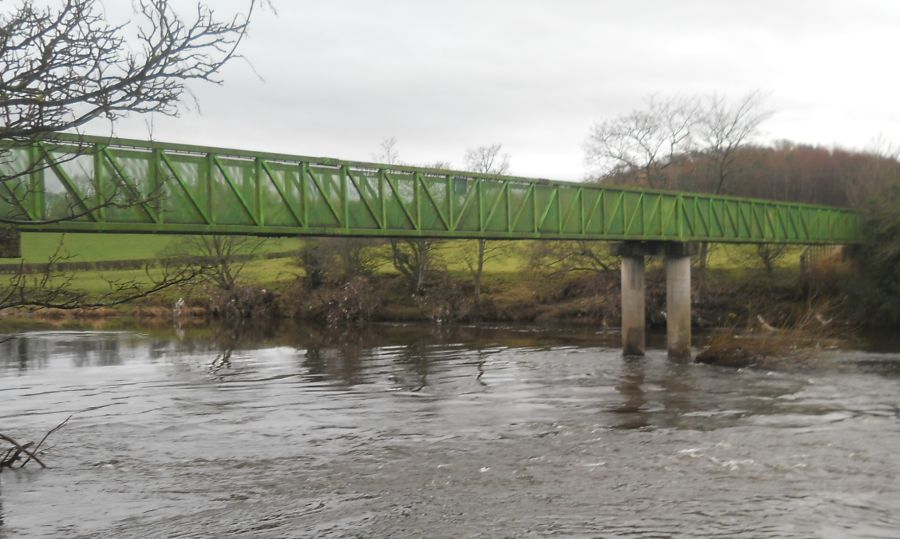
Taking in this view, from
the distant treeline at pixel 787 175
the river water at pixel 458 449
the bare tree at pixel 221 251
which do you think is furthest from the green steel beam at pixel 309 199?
the bare tree at pixel 221 251

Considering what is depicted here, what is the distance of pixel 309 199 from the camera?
22.2 meters

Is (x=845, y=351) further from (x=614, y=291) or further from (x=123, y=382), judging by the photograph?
(x=123, y=382)

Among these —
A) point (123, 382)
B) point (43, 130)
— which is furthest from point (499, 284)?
point (43, 130)

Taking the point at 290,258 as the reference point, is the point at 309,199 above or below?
above

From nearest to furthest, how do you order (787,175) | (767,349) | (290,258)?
1. (767,349)
2. (290,258)
3. (787,175)

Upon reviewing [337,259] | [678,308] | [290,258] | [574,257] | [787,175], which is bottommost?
[678,308]

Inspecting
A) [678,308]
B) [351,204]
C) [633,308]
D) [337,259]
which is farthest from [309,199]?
[337,259]

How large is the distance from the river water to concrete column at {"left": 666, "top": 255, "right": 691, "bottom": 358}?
7.03 ft

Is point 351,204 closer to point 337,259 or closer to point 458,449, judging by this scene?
point 458,449

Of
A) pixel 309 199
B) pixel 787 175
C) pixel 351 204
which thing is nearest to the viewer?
pixel 309 199

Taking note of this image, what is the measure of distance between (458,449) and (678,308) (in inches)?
749

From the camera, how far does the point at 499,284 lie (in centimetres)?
5562

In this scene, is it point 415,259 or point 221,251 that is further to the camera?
point 415,259

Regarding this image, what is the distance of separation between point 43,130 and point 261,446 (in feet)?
33.6
